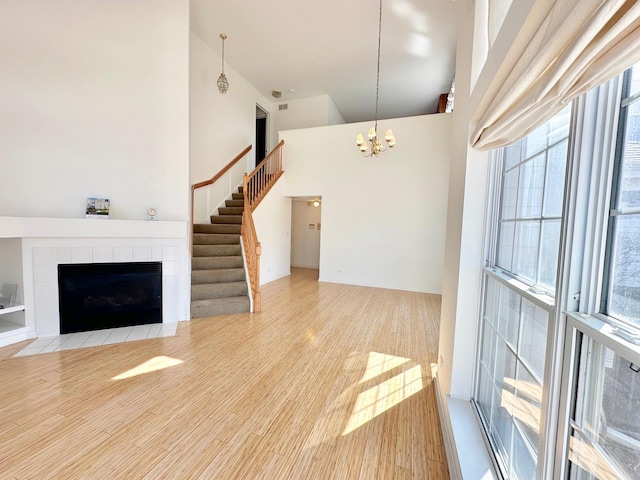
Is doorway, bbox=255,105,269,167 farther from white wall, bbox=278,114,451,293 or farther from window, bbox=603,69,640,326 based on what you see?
window, bbox=603,69,640,326

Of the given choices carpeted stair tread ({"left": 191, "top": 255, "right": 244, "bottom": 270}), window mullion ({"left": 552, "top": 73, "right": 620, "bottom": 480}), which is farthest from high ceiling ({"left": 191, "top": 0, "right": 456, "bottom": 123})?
window mullion ({"left": 552, "top": 73, "right": 620, "bottom": 480})

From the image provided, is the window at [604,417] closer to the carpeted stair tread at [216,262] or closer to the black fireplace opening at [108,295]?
the black fireplace opening at [108,295]

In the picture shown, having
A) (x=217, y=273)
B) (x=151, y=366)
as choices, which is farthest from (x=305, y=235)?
(x=151, y=366)

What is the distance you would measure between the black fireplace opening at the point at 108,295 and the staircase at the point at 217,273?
622mm

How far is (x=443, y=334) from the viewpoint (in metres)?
2.36

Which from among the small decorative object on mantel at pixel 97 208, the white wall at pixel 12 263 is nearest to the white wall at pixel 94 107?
the small decorative object on mantel at pixel 97 208

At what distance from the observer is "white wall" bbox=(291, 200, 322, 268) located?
28.1ft

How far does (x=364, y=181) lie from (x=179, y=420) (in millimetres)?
5475

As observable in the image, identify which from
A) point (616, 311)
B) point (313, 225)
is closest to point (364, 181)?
point (313, 225)

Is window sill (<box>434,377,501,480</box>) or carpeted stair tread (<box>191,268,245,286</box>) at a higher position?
carpeted stair tread (<box>191,268,245,286</box>)

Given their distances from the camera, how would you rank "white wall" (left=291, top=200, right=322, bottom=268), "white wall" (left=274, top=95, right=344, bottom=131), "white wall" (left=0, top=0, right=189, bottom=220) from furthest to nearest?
"white wall" (left=291, top=200, right=322, bottom=268), "white wall" (left=274, top=95, right=344, bottom=131), "white wall" (left=0, top=0, right=189, bottom=220)

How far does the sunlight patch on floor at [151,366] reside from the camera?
251 centimetres

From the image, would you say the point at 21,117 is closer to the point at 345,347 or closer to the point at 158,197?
the point at 158,197

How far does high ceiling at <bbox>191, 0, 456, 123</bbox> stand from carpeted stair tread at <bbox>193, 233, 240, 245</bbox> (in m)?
3.93
